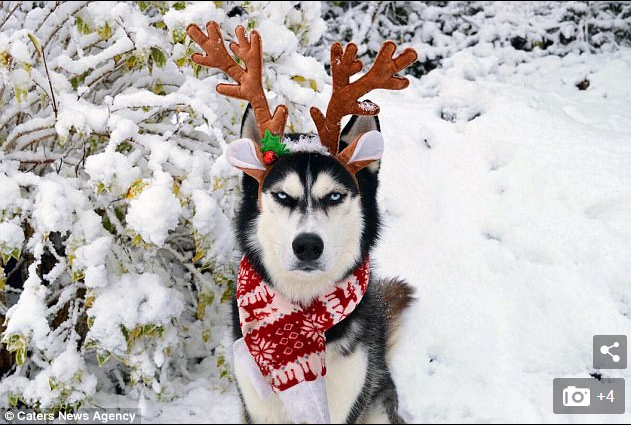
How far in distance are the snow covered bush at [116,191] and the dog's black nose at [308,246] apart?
28.2 inches

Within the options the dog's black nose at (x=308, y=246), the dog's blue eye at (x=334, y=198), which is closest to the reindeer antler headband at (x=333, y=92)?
the dog's blue eye at (x=334, y=198)

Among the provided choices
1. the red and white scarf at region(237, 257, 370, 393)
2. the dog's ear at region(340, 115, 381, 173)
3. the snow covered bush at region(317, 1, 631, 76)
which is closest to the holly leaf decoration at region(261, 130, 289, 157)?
the dog's ear at region(340, 115, 381, 173)

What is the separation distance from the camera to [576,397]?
92.1 inches

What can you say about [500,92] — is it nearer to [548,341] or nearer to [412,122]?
[412,122]

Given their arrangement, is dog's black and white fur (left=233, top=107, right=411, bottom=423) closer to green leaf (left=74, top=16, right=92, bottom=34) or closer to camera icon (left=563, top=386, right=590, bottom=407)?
camera icon (left=563, top=386, right=590, bottom=407)

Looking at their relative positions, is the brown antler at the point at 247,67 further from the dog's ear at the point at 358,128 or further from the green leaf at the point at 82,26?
the green leaf at the point at 82,26

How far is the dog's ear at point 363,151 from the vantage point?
2043 millimetres

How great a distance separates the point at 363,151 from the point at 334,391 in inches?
37.7

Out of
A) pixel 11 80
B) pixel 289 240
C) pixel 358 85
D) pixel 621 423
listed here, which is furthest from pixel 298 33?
pixel 621 423

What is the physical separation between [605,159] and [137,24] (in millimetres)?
2978

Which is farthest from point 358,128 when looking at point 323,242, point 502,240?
point 502,240

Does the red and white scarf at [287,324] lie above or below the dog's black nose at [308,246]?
below

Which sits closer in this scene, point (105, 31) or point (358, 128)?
point (358, 128)

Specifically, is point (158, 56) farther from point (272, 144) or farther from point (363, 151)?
point (363, 151)
